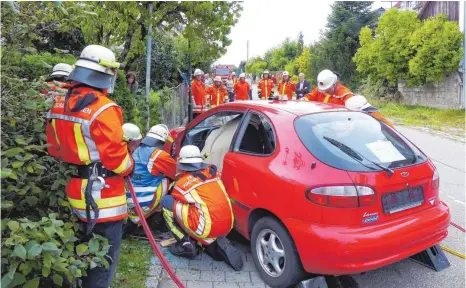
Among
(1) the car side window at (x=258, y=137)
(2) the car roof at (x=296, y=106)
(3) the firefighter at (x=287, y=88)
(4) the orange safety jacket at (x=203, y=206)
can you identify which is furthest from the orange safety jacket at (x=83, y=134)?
(3) the firefighter at (x=287, y=88)

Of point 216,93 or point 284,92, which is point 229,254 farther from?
point 284,92

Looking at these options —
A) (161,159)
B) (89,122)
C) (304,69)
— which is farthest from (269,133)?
(304,69)

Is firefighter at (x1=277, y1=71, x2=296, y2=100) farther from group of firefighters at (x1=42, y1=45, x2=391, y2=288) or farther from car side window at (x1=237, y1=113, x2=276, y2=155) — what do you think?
group of firefighters at (x1=42, y1=45, x2=391, y2=288)

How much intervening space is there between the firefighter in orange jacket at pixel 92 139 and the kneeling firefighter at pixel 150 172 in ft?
4.32

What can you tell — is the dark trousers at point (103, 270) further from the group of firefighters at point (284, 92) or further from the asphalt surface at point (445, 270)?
the group of firefighters at point (284, 92)

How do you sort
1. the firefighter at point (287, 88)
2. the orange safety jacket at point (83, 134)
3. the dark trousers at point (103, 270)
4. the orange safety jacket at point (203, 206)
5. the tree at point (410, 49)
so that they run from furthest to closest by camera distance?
the tree at point (410, 49)
the firefighter at point (287, 88)
the orange safety jacket at point (203, 206)
the dark trousers at point (103, 270)
the orange safety jacket at point (83, 134)

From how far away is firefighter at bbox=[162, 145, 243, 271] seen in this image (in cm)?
370

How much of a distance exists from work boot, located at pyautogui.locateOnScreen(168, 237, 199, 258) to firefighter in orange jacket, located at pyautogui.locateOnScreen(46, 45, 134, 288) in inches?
48.7

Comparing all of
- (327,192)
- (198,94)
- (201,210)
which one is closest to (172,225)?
(201,210)

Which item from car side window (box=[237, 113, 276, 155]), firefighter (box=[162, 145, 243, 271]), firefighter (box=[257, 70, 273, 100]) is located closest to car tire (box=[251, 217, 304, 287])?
firefighter (box=[162, 145, 243, 271])

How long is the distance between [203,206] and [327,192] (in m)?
1.22

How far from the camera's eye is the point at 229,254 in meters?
3.82

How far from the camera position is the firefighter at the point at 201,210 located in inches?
145

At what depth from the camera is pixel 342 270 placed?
2938mm
